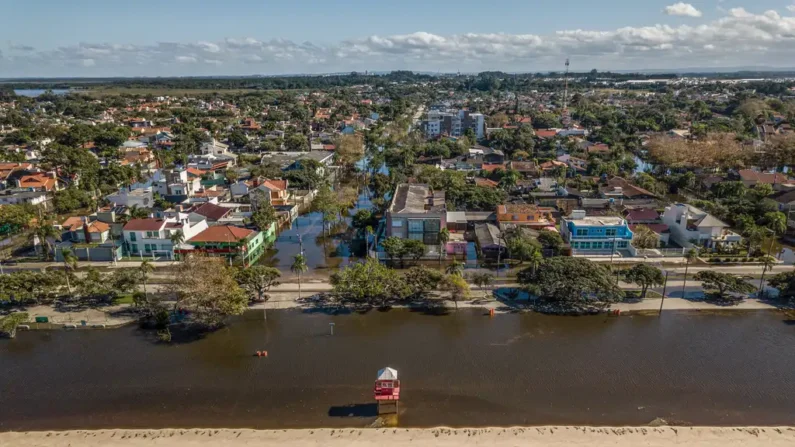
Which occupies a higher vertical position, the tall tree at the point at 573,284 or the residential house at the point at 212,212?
the residential house at the point at 212,212

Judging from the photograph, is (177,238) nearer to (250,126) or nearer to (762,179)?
(762,179)

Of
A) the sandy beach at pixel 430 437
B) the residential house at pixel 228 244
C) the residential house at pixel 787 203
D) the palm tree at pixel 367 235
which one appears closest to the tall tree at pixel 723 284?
the sandy beach at pixel 430 437

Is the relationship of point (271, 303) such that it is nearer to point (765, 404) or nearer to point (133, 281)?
point (133, 281)

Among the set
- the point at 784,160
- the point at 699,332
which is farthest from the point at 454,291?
the point at 784,160

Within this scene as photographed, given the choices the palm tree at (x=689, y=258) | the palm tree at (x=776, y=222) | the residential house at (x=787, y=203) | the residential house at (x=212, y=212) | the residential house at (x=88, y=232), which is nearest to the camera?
the palm tree at (x=689, y=258)

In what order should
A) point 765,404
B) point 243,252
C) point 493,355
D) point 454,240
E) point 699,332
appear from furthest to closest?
point 454,240, point 243,252, point 699,332, point 493,355, point 765,404

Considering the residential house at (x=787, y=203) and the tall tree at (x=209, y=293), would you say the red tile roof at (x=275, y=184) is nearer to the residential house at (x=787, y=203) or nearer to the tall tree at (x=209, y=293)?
the tall tree at (x=209, y=293)

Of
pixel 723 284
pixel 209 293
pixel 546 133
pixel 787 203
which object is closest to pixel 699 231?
pixel 723 284
